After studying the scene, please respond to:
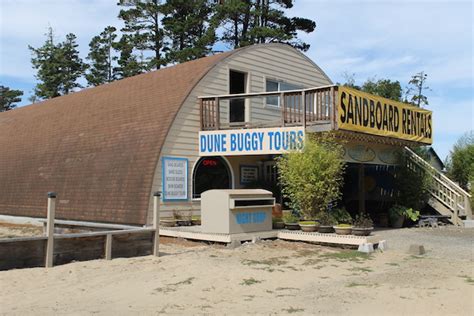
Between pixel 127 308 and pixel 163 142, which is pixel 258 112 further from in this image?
pixel 127 308

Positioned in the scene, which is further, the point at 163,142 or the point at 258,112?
the point at 258,112

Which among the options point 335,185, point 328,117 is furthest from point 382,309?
point 328,117

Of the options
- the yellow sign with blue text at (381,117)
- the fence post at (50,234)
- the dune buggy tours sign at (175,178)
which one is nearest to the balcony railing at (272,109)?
the yellow sign with blue text at (381,117)

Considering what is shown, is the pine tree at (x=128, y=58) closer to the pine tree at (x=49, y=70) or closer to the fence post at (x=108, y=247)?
the pine tree at (x=49, y=70)

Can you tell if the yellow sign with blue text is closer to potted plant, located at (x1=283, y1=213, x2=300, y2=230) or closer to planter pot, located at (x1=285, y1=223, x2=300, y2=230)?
potted plant, located at (x1=283, y1=213, x2=300, y2=230)

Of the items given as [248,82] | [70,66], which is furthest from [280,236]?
[70,66]

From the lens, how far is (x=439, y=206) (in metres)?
18.9

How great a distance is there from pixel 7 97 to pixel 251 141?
205 ft

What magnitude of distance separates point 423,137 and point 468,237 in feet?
13.8

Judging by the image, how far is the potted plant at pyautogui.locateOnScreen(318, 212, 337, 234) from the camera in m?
12.9

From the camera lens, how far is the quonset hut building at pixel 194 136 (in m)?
14.9

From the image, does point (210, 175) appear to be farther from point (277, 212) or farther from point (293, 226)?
point (293, 226)

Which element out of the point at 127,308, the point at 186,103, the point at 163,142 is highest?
the point at 186,103

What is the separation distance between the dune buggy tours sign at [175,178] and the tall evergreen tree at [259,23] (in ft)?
75.5
